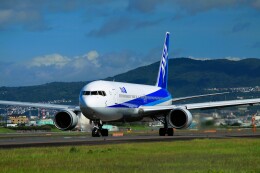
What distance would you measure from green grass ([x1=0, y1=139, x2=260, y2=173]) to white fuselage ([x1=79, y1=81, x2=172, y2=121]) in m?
19.1

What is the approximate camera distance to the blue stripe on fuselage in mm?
57562

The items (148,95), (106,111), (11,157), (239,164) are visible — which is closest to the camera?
(239,164)

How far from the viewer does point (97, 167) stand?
76.2 feet

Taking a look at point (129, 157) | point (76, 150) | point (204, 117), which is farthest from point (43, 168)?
point (204, 117)

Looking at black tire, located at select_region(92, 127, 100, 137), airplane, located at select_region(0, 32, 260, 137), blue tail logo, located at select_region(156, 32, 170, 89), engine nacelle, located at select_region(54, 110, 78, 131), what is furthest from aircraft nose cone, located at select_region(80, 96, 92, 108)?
blue tail logo, located at select_region(156, 32, 170, 89)

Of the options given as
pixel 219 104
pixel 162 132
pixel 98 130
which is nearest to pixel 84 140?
pixel 98 130

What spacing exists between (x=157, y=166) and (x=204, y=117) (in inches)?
1291

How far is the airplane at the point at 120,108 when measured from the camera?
175 ft

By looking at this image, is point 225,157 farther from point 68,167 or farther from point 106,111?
point 106,111

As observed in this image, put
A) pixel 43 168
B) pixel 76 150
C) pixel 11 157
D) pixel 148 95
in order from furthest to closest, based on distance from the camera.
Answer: pixel 148 95 < pixel 76 150 < pixel 11 157 < pixel 43 168

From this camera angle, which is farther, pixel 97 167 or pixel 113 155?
pixel 113 155

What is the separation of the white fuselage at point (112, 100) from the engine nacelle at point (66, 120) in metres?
3.26

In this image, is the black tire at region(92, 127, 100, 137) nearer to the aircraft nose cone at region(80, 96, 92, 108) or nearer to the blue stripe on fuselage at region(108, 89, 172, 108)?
the aircraft nose cone at region(80, 96, 92, 108)

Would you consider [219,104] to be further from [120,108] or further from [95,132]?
[95,132]
